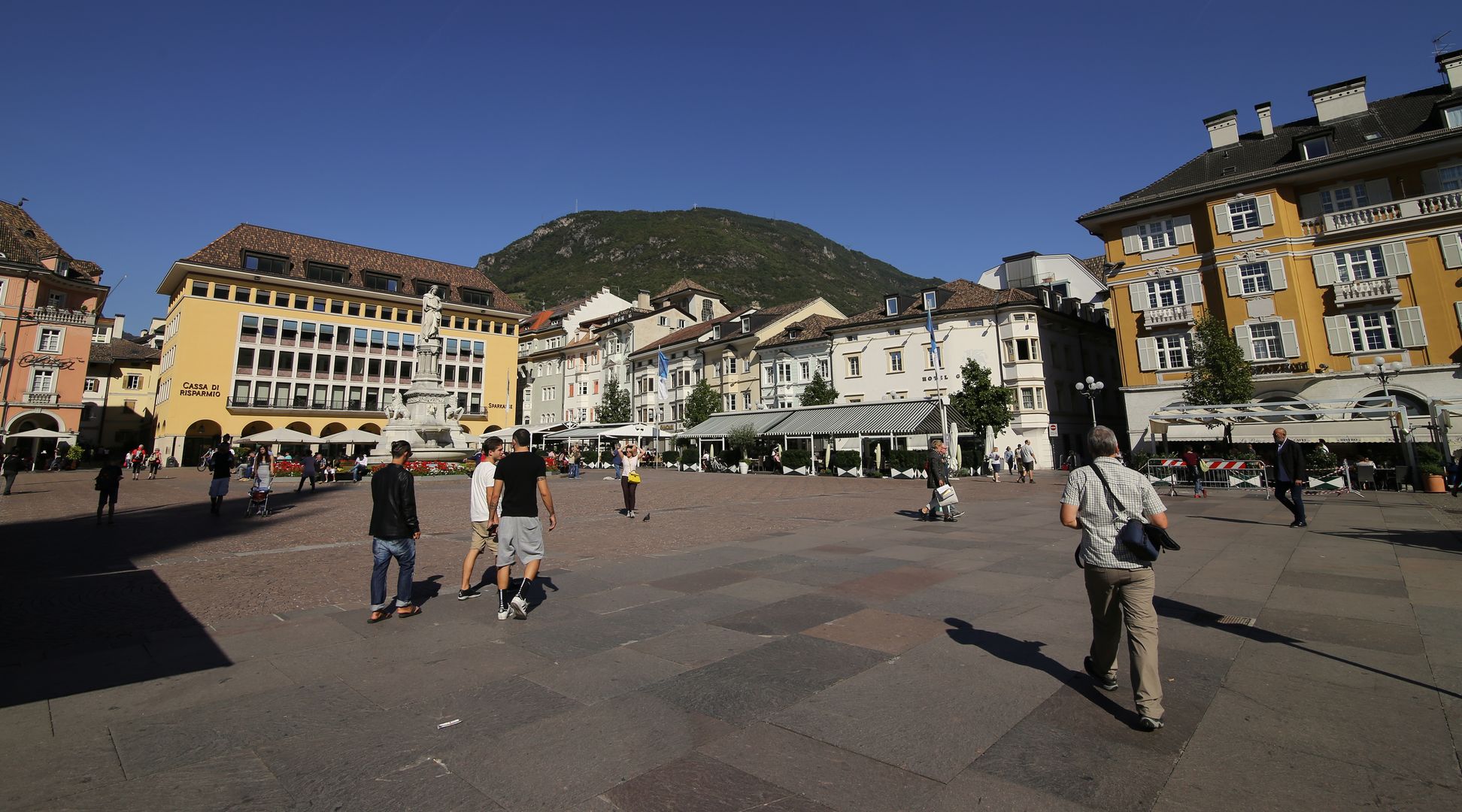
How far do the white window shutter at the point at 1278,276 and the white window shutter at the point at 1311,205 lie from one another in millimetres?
Answer: 2788

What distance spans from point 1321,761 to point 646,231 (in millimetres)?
141958

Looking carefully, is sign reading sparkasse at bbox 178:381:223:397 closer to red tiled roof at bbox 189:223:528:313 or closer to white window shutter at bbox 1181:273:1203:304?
red tiled roof at bbox 189:223:528:313

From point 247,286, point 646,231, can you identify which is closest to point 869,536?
point 247,286

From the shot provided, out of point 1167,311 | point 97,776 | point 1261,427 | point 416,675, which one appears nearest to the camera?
point 97,776

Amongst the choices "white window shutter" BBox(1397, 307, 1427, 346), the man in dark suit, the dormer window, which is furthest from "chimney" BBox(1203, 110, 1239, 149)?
the man in dark suit

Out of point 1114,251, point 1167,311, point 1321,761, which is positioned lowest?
point 1321,761

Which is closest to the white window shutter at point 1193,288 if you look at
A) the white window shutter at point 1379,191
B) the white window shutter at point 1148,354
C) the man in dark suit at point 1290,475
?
the white window shutter at point 1148,354

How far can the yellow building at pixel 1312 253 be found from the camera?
25.0 m

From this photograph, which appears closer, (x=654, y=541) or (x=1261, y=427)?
(x=654, y=541)

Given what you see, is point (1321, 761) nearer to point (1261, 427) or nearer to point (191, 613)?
point (191, 613)

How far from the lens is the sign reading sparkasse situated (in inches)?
1836

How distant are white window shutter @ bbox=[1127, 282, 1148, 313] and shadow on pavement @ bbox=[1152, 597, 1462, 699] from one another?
30594 mm

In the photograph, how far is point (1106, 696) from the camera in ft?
13.1

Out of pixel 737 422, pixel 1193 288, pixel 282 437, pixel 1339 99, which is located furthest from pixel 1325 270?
pixel 282 437
